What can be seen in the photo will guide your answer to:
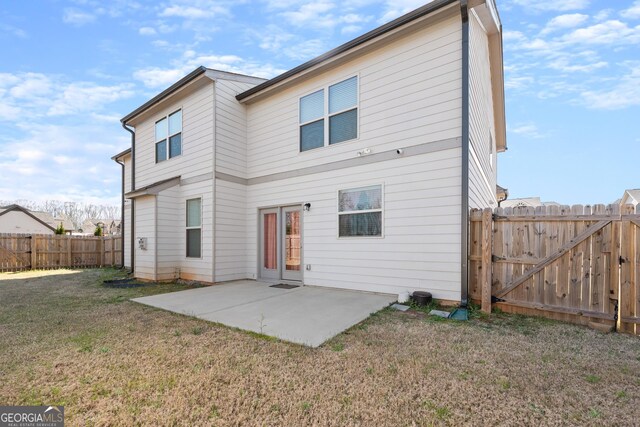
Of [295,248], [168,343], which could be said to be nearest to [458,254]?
[295,248]

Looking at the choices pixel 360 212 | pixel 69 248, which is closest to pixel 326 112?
pixel 360 212

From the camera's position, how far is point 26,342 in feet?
11.5

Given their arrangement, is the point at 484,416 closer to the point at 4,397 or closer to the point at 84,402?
the point at 84,402

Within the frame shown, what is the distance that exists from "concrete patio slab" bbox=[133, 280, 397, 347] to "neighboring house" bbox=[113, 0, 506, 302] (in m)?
0.73

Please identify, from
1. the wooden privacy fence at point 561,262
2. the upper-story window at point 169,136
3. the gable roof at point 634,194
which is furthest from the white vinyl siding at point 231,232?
the gable roof at point 634,194

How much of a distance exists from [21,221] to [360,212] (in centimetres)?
4064

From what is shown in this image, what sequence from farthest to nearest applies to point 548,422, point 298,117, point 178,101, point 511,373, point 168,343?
1. point 178,101
2. point 298,117
3. point 168,343
4. point 511,373
5. point 548,422

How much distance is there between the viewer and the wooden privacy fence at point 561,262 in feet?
12.9

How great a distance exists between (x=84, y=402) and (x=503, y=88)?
1255 cm

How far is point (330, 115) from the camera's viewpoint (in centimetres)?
694

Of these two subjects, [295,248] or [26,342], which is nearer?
[26,342]

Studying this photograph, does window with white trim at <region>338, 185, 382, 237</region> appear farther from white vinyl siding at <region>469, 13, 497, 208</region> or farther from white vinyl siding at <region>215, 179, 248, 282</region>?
white vinyl siding at <region>215, 179, 248, 282</region>

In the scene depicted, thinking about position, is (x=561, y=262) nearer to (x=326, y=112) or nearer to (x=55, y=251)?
(x=326, y=112)

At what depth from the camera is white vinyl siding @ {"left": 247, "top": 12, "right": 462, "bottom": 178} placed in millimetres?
5320
